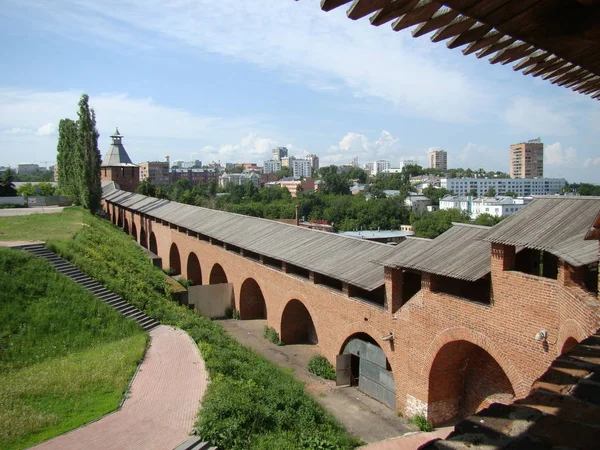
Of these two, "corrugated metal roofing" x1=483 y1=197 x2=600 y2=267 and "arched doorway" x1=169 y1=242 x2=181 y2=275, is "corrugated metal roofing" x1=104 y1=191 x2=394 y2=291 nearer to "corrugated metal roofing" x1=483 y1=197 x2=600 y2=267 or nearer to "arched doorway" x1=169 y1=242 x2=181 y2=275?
"arched doorway" x1=169 y1=242 x2=181 y2=275

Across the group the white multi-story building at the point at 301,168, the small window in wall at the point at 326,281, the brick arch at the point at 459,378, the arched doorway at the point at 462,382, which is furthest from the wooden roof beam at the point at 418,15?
the white multi-story building at the point at 301,168

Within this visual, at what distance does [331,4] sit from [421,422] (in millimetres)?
9853

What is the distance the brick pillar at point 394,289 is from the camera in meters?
10.4

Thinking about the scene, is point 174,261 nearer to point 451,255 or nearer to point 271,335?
point 271,335

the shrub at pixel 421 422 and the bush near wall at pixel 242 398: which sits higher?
the bush near wall at pixel 242 398

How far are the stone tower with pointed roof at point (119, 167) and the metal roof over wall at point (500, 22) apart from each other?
45629mm

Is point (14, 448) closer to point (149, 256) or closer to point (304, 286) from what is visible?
point (304, 286)

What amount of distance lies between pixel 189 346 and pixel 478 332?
6.98 m

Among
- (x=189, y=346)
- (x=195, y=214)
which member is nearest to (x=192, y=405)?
(x=189, y=346)

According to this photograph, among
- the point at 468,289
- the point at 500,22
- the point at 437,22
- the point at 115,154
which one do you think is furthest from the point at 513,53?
the point at 115,154

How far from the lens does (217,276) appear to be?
20109mm

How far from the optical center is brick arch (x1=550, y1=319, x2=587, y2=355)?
624 cm

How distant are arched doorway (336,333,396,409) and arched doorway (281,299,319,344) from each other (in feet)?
9.03

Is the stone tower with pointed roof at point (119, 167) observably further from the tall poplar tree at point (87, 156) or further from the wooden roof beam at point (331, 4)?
the wooden roof beam at point (331, 4)
